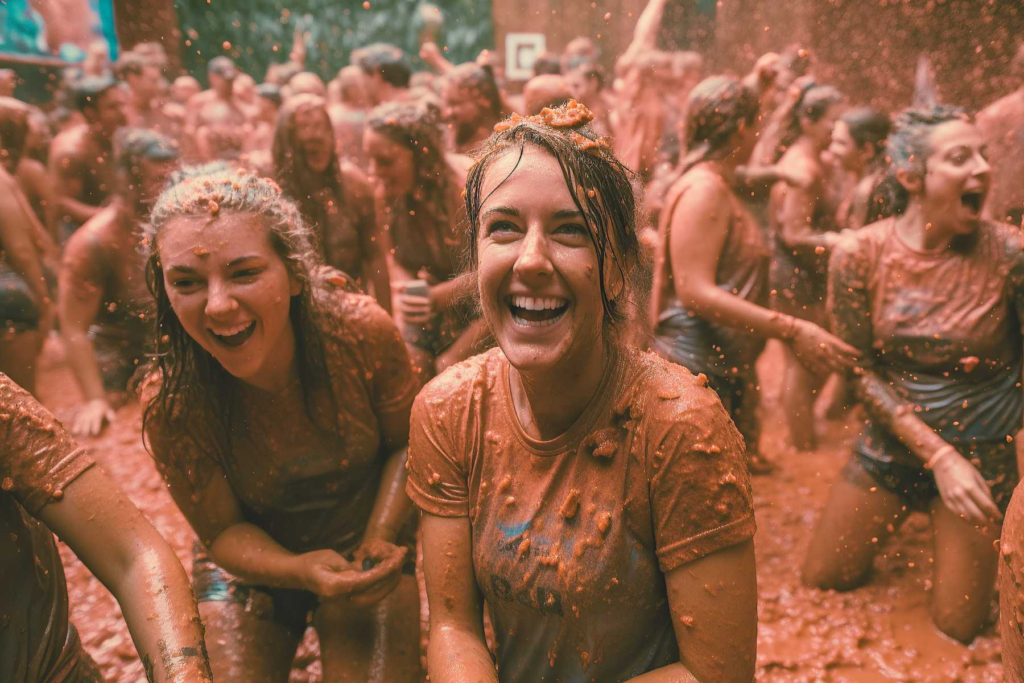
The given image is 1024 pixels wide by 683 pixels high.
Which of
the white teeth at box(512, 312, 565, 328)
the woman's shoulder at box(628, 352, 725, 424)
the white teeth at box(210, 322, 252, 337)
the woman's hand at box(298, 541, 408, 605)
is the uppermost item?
the white teeth at box(512, 312, 565, 328)

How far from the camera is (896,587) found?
2754 mm

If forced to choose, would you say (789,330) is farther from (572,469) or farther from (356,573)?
(356,573)

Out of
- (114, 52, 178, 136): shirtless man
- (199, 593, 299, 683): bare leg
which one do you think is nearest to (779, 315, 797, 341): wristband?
(199, 593, 299, 683): bare leg

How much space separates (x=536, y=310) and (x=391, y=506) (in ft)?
3.55

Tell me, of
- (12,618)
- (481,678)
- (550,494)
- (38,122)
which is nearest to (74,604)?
(12,618)

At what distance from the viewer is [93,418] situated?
A: 4191 mm

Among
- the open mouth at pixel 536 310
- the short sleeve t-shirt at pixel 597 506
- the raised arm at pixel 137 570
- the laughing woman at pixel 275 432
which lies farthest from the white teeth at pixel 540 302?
the raised arm at pixel 137 570

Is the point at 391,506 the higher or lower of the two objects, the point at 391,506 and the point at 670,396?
the lower

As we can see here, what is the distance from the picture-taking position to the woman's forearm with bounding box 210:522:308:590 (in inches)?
79.4

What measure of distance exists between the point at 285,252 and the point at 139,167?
2.50 meters

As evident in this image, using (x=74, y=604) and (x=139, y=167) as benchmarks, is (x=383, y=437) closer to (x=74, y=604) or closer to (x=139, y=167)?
(x=74, y=604)

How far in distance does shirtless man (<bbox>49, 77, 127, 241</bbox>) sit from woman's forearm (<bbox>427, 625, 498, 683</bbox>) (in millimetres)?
4406

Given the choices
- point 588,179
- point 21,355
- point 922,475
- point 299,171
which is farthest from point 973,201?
point 21,355

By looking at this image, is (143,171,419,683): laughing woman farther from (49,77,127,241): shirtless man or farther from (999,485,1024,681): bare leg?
(49,77,127,241): shirtless man
